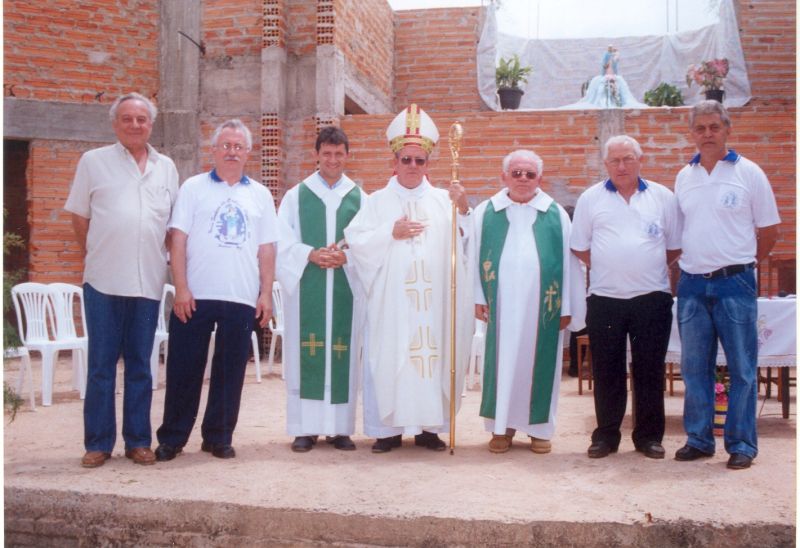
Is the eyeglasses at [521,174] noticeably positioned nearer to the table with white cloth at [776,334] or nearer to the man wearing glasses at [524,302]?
the man wearing glasses at [524,302]

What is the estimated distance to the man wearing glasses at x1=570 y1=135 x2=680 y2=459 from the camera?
4309 mm

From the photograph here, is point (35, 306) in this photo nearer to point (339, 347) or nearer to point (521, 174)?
point (339, 347)

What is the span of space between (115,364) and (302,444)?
43.5 inches

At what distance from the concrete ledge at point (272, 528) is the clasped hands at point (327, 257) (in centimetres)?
166

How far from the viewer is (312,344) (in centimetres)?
470

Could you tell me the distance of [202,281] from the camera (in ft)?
13.8

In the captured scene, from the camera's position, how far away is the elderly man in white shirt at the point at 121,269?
13.1 feet

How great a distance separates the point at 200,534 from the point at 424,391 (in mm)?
1489

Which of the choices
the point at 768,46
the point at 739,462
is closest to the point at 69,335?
the point at 739,462

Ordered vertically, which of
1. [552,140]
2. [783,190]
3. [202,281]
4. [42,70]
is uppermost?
[42,70]

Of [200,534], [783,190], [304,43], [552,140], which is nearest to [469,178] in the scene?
[552,140]

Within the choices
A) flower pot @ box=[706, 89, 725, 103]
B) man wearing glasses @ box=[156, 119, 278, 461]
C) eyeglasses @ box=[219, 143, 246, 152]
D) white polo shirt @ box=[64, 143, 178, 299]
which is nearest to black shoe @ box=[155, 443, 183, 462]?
man wearing glasses @ box=[156, 119, 278, 461]

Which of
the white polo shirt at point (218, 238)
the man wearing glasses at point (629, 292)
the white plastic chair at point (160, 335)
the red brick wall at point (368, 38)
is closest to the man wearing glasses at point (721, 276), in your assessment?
the man wearing glasses at point (629, 292)

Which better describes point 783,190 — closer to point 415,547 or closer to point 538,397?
point 538,397
